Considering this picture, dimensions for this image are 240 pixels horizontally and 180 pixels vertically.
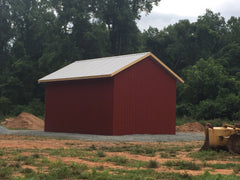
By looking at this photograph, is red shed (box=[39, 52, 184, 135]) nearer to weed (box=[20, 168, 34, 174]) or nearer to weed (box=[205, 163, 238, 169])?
weed (box=[205, 163, 238, 169])

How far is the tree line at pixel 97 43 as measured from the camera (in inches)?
1725

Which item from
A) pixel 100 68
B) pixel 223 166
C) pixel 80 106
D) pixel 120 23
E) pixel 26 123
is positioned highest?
pixel 120 23

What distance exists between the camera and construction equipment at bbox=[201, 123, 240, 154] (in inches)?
510

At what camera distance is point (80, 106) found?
2388cm

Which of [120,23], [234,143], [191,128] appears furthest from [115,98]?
[120,23]

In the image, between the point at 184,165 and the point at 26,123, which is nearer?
the point at 184,165

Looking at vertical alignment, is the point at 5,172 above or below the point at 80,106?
below

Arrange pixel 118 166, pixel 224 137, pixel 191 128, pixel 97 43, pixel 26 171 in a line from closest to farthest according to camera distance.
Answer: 1. pixel 26 171
2. pixel 118 166
3. pixel 224 137
4. pixel 191 128
5. pixel 97 43

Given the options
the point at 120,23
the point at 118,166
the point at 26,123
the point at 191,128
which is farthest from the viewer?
the point at 120,23

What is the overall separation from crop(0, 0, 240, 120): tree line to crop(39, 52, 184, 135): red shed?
14.6 m

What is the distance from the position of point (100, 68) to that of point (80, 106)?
2.61 metres

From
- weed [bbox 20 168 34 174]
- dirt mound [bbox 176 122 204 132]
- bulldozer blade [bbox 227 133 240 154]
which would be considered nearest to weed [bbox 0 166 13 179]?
weed [bbox 20 168 34 174]

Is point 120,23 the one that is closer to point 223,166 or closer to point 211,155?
→ point 211,155

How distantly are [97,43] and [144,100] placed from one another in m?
23.9
